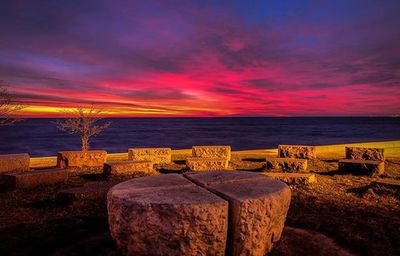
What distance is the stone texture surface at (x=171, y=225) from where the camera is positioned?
344 centimetres

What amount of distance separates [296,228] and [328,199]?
217cm

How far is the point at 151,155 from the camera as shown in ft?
36.8

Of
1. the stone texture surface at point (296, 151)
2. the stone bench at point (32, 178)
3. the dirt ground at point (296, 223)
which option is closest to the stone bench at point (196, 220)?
the dirt ground at point (296, 223)

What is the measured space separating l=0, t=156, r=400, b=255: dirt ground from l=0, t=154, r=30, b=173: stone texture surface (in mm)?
1608

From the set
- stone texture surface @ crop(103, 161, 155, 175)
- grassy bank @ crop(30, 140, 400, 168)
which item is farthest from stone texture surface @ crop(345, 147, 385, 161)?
stone texture surface @ crop(103, 161, 155, 175)

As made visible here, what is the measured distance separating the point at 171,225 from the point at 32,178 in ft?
18.3

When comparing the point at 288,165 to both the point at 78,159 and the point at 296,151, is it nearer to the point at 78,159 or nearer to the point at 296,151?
the point at 296,151

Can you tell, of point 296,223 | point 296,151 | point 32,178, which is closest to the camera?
point 296,223

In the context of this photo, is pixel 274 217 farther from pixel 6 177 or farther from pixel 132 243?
pixel 6 177

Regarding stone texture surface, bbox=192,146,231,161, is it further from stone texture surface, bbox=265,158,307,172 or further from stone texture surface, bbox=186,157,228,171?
stone texture surface, bbox=265,158,307,172

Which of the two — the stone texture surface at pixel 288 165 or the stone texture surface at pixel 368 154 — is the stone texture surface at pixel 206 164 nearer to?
the stone texture surface at pixel 288 165

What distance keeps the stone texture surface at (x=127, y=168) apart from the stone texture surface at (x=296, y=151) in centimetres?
479

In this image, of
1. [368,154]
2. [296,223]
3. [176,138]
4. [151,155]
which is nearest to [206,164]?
[151,155]

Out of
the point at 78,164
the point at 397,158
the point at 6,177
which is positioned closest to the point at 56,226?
the point at 6,177
